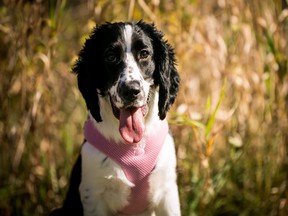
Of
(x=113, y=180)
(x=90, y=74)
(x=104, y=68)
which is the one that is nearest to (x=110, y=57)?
(x=104, y=68)

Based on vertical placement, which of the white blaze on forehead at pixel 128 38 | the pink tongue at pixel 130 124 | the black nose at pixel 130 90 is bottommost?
the pink tongue at pixel 130 124

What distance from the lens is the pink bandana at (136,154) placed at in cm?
358

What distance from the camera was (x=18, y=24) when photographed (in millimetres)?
4383

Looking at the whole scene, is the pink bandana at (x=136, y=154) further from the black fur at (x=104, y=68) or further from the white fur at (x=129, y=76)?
the white fur at (x=129, y=76)

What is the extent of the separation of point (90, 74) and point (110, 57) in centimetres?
19

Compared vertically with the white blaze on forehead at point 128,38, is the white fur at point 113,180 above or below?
below

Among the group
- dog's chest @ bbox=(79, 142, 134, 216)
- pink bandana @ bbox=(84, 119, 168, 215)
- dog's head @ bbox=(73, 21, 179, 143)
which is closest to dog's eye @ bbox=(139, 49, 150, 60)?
dog's head @ bbox=(73, 21, 179, 143)

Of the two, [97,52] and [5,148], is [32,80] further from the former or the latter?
[97,52]

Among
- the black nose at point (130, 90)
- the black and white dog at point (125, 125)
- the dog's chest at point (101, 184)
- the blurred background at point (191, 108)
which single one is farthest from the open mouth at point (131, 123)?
the blurred background at point (191, 108)

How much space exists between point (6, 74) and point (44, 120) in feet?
1.54

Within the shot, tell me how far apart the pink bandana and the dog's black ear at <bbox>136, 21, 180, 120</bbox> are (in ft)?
0.48

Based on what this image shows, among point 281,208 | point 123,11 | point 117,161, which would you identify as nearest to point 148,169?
point 117,161

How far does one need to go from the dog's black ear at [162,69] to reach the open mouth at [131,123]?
0.68ft

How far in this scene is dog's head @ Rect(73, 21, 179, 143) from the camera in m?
3.34
